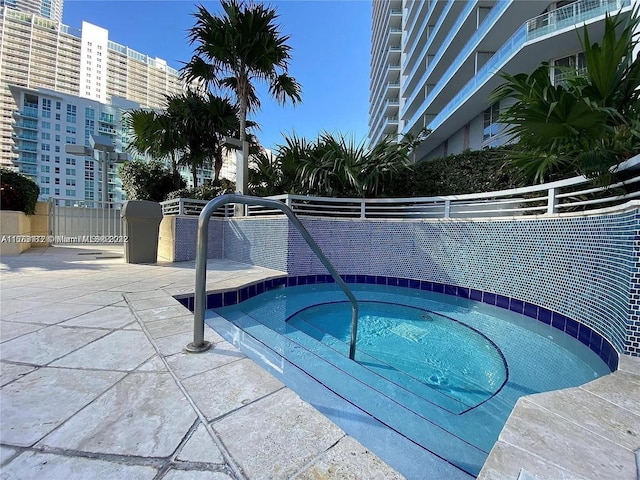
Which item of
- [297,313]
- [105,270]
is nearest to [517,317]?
[297,313]

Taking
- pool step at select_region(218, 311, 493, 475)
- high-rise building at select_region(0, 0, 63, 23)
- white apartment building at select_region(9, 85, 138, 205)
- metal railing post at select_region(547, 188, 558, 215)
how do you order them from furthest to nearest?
high-rise building at select_region(0, 0, 63, 23)
white apartment building at select_region(9, 85, 138, 205)
metal railing post at select_region(547, 188, 558, 215)
pool step at select_region(218, 311, 493, 475)

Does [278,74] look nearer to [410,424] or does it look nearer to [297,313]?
[297,313]

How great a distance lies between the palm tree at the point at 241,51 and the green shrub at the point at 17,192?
210 inches

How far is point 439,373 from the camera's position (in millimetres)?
2854

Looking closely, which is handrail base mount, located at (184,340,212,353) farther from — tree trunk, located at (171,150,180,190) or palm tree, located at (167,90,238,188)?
tree trunk, located at (171,150,180,190)

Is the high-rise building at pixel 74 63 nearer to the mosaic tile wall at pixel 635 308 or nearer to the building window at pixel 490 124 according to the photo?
the building window at pixel 490 124

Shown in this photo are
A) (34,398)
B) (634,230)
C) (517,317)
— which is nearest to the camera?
(34,398)

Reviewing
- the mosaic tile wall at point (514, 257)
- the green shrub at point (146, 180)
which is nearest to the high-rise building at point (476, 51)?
the mosaic tile wall at point (514, 257)

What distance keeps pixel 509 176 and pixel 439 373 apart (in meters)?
5.76

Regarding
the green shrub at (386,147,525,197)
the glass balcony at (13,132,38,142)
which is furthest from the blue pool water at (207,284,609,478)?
the glass balcony at (13,132,38,142)

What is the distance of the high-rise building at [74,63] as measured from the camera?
71312 mm

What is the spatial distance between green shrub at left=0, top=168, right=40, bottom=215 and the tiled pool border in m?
7.40

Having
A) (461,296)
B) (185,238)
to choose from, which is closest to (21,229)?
(185,238)

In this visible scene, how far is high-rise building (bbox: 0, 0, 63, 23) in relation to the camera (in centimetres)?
8947
